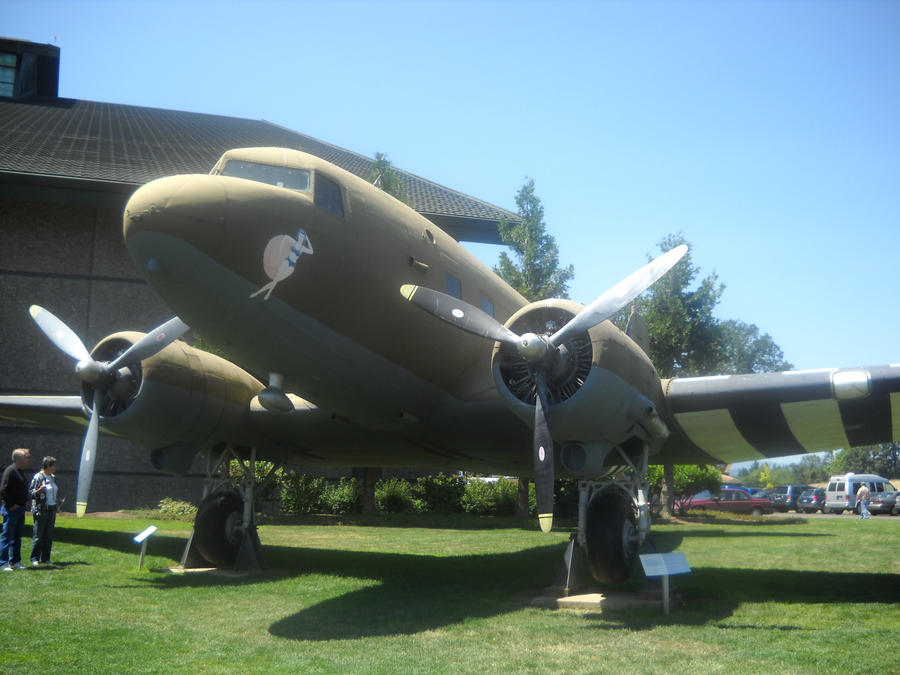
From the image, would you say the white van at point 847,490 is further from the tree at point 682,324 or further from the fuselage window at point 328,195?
the fuselage window at point 328,195

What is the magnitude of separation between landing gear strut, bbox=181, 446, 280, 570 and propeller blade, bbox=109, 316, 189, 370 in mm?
2778

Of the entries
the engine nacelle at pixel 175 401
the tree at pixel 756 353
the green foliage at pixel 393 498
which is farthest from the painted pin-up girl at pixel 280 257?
the tree at pixel 756 353

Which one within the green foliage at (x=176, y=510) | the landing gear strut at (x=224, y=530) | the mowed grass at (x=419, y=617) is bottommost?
the green foliage at (x=176, y=510)

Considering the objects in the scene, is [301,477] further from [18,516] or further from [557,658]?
[557,658]

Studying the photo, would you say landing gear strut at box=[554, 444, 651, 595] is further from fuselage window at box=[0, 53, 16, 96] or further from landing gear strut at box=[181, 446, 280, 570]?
fuselage window at box=[0, 53, 16, 96]

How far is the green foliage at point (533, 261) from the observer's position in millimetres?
28016

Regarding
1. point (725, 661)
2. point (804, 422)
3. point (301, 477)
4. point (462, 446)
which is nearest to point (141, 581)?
point (462, 446)

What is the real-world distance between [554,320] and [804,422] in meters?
4.21

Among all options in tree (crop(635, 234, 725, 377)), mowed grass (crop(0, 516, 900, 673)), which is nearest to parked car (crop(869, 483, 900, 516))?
tree (crop(635, 234, 725, 377))

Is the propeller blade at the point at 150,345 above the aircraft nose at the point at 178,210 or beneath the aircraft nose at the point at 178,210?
beneath

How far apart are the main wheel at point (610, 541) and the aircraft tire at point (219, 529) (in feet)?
21.0

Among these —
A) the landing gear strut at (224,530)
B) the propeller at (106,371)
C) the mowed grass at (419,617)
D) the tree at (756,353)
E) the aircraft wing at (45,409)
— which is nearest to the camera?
the mowed grass at (419,617)

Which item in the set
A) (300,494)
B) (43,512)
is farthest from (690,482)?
(43,512)

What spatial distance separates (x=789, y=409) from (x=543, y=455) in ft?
12.7
